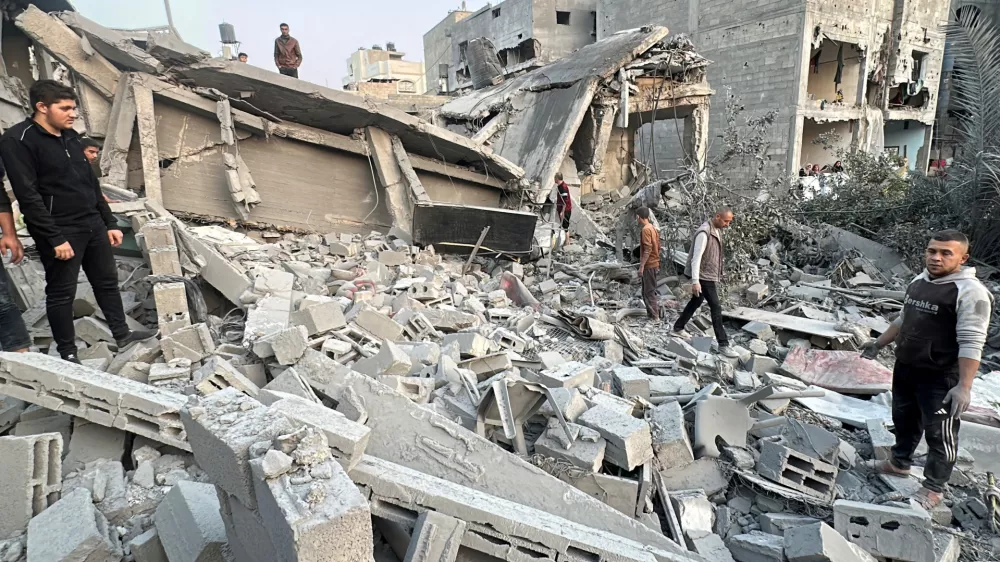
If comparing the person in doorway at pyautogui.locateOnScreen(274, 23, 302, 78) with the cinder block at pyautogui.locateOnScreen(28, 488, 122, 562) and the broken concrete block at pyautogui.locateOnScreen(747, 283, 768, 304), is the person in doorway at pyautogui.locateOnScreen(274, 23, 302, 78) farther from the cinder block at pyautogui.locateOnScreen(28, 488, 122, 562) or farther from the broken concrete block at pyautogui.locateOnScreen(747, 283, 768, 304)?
the cinder block at pyautogui.locateOnScreen(28, 488, 122, 562)

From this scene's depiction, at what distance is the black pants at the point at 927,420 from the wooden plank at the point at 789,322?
252 centimetres

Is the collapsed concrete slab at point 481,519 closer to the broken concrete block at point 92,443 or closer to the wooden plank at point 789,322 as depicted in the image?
the broken concrete block at point 92,443

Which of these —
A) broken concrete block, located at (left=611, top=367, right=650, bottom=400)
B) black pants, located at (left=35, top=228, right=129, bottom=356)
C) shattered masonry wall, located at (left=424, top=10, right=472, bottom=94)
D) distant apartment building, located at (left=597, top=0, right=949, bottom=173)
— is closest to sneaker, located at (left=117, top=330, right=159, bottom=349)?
black pants, located at (left=35, top=228, right=129, bottom=356)

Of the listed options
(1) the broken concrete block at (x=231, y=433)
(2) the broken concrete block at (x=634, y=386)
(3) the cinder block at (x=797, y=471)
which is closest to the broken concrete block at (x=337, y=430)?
(1) the broken concrete block at (x=231, y=433)

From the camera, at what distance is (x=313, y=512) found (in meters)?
1.35

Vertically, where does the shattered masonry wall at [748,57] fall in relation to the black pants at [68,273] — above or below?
above

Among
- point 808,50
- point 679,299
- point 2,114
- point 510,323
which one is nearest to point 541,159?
point 679,299

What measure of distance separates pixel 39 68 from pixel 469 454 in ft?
36.0

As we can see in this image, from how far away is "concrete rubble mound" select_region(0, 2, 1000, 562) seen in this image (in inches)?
73.4

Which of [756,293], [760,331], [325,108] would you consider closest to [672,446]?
[760,331]

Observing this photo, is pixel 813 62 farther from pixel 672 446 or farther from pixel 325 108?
pixel 672 446

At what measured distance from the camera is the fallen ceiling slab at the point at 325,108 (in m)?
6.34

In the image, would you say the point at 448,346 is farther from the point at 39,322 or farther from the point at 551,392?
the point at 39,322

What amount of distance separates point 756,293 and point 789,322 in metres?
0.92
